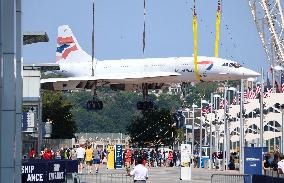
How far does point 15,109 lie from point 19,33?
146cm

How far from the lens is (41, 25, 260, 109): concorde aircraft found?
82.3 metres

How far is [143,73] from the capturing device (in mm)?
85938

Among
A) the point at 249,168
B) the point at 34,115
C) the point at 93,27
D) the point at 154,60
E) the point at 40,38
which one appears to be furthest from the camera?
the point at 154,60

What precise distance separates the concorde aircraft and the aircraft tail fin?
3.44 metres

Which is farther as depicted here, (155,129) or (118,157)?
(155,129)

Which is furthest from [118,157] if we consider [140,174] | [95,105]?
[140,174]

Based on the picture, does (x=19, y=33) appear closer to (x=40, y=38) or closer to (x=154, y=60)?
(x=40, y=38)

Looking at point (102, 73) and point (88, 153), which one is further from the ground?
point (102, 73)

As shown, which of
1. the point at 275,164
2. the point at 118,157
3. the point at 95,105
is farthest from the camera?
the point at 95,105

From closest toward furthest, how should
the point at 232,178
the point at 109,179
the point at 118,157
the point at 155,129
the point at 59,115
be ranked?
the point at 232,178 → the point at 109,179 → the point at 118,157 → the point at 155,129 → the point at 59,115

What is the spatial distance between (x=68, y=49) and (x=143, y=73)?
1554 centimetres

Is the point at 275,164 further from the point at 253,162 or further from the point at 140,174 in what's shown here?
the point at 140,174

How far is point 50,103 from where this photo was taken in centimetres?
14850

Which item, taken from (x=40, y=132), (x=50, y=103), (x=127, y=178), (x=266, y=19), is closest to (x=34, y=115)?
(x=40, y=132)
